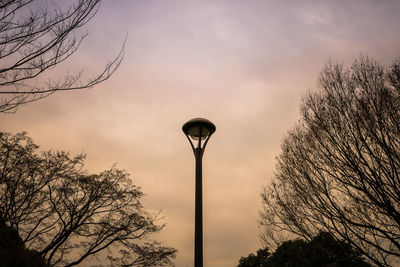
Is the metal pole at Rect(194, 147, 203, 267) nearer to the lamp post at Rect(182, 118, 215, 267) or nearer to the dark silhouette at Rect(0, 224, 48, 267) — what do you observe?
the lamp post at Rect(182, 118, 215, 267)

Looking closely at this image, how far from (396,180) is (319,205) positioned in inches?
77.2

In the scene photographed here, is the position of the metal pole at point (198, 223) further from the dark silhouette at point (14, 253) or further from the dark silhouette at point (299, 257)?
the dark silhouette at point (14, 253)

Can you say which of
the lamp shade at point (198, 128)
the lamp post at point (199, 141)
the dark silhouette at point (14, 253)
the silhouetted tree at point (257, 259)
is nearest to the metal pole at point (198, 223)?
the lamp post at point (199, 141)

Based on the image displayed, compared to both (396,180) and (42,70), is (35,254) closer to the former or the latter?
(42,70)

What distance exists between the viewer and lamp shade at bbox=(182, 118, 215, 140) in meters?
5.38

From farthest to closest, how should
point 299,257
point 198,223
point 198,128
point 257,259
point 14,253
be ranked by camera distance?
1. point 257,259
2. point 299,257
3. point 14,253
4. point 198,128
5. point 198,223

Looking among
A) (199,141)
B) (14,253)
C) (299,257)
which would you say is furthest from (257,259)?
(199,141)

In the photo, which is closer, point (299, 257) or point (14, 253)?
point (14, 253)

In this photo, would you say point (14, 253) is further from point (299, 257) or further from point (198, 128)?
point (299, 257)

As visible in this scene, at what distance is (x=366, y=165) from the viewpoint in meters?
6.65

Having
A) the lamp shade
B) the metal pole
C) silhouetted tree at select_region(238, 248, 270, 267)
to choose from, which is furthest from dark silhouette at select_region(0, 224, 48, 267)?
silhouetted tree at select_region(238, 248, 270, 267)

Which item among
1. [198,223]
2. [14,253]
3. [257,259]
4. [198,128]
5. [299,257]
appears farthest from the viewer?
[257,259]

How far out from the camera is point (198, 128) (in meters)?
5.41

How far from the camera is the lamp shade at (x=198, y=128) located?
5375 mm
